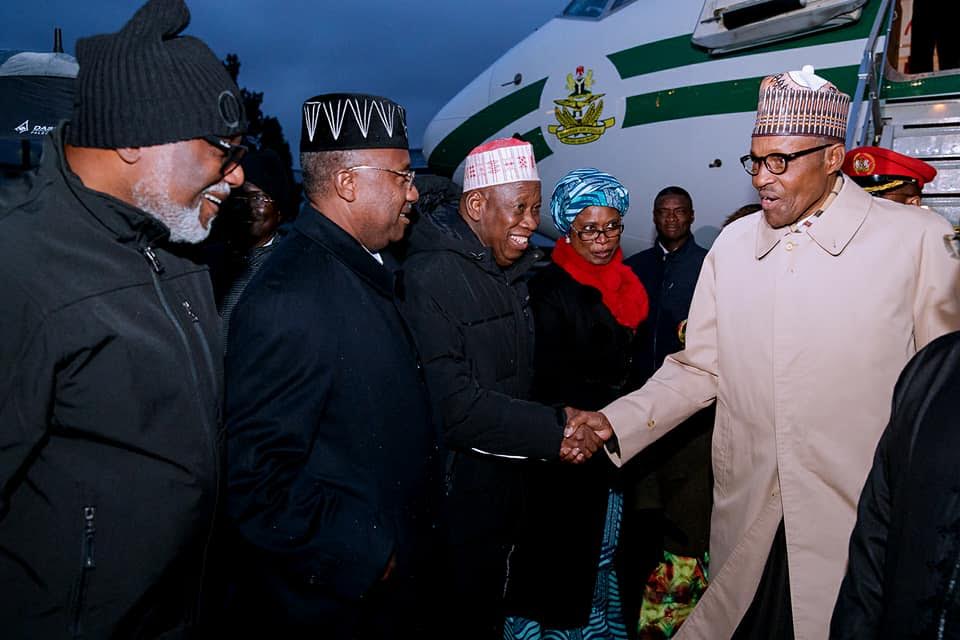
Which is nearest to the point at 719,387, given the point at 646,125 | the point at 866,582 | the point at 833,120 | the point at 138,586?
the point at 833,120

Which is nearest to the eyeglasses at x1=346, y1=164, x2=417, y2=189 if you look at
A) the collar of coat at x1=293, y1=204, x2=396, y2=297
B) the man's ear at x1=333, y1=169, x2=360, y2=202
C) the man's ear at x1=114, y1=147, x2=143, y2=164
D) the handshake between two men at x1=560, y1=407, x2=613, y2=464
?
the man's ear at x1=333, y1=169, x2=360, y2=202

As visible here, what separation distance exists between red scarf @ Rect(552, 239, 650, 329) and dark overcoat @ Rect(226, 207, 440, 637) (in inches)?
62.2

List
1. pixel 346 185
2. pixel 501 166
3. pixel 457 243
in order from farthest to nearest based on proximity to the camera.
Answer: pixel 501 166 → pixel 457 243 → pixel 346 185

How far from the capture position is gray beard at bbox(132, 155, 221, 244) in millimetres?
1742

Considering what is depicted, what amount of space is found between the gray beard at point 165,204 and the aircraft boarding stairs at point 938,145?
602cm

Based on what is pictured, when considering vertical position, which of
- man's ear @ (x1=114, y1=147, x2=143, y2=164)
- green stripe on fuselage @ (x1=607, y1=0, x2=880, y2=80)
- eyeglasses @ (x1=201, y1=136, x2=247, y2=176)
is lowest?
man's ear @ (x1=114, y1=147, x2=143, y2=164)

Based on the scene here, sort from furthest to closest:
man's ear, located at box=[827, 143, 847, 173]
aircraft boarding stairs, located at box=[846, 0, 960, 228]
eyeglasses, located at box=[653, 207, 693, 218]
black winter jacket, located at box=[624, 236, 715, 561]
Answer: eyeglasses, located at box=[653, 207, 693, 218] < aircraft boarding stairs, located at box=[846, 0, 960, 228] < black winter jacket, located at box=[624, 236, 715, 561] < man's ear, located at box=[827, 143, 847, 173]

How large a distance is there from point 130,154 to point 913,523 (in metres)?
1.94

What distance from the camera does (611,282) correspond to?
367 cm

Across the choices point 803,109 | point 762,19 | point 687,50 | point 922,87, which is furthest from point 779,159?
point 922,87

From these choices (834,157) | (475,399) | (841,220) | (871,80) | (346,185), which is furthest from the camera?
(871,80)

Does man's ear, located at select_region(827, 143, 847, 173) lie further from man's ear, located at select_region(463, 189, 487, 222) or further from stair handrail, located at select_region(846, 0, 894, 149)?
stair handrail, located at select_region(846, 0, 894, 149)

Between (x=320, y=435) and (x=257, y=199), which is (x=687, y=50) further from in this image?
(x=320, y=435)

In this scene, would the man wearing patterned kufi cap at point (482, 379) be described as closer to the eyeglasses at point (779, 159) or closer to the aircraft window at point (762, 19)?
the eyeglasses at point (779, 159)
